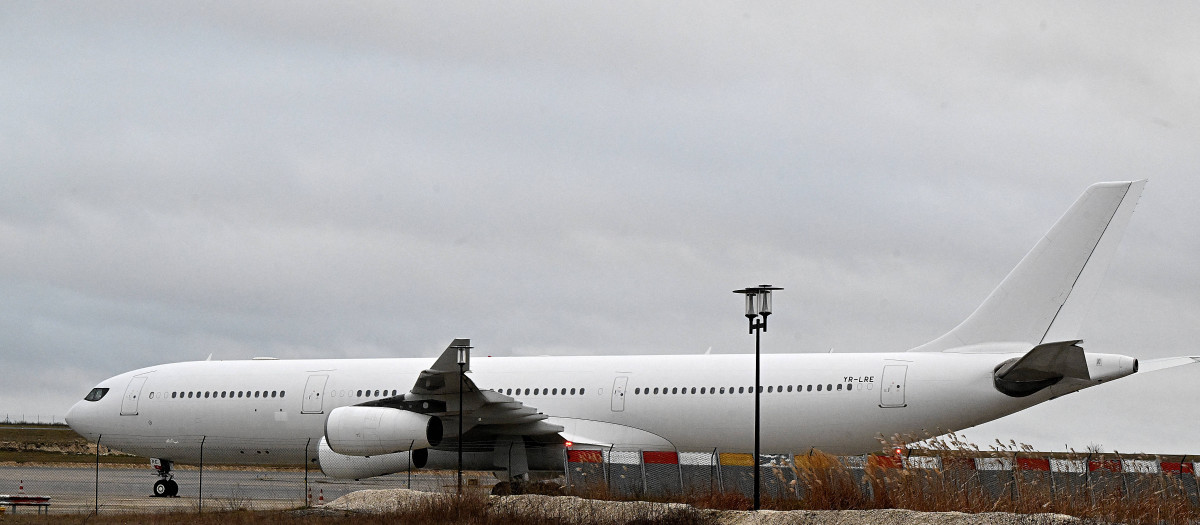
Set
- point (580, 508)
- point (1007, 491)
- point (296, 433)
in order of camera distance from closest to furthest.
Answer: point (1007, 491), point (580, 508), point (296, 433)

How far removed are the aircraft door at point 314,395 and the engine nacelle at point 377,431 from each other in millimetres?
3303

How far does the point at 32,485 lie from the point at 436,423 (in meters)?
12.3

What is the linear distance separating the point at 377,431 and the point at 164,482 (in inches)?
261

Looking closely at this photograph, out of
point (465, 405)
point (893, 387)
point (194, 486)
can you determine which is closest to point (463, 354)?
point (465, 405)

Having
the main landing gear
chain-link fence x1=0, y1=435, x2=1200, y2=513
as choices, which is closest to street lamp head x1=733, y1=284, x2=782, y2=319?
chain-link fence x1=0, y1=435, x2=1200, y2=513

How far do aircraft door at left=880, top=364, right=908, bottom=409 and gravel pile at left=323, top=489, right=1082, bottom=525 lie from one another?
22.9 feet

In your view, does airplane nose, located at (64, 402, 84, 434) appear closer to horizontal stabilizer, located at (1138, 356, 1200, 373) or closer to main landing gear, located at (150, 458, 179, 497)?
main landing gear, located at (150, 458, 179, 497)

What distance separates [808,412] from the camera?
2109 centimetres

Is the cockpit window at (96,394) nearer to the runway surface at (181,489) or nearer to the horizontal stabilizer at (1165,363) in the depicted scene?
the runway surface at (181,489)

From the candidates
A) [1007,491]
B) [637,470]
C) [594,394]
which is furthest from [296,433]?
[1007,491]

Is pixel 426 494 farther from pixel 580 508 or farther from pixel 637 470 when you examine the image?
pixel 637 470

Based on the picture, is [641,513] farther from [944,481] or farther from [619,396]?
[619,396]

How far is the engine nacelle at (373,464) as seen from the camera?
76.6 ft

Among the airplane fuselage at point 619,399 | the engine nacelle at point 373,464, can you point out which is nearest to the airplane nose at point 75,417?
the airplane fuselage at point 619,399
